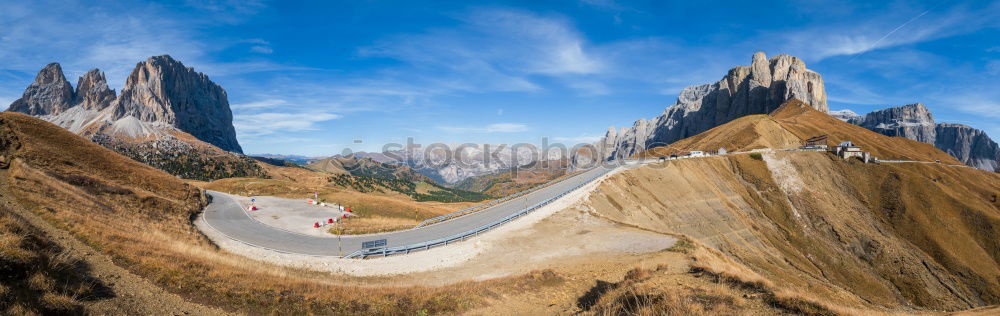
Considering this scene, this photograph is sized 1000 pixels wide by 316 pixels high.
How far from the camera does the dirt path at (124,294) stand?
10867mm

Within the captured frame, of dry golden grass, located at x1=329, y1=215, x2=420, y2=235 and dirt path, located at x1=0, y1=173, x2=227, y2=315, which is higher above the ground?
dirt path, located at x1=0, y1=173, x2=227, y2=315

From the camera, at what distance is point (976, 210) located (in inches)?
2778

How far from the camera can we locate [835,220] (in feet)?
226

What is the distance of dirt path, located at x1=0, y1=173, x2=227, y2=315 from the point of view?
1087 centimetres

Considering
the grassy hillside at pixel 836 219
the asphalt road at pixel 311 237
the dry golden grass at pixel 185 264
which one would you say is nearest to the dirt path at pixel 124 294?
the dry golden grass at pixel 185 264

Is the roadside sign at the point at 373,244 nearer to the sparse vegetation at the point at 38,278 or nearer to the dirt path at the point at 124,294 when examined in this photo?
the dirt path at the point at 124,294

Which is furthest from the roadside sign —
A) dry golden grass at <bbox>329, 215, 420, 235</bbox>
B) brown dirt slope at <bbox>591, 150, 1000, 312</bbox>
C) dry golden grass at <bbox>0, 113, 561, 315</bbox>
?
brown dirt slope at <bbox>591, 150, 1000, 312</bbox>

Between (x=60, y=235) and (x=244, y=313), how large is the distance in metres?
10.0

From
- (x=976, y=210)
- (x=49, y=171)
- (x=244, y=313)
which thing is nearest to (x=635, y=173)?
(x=244, y=313)

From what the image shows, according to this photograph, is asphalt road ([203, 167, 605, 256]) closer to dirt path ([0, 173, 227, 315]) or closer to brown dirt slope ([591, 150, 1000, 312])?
dirt path ([0, 173, 227, 315])

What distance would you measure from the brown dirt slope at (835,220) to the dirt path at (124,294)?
33451 millimetres

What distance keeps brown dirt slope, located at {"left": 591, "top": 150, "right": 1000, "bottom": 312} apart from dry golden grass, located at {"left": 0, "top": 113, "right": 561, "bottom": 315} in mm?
25259

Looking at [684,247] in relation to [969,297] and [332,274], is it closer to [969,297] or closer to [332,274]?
[332,274]

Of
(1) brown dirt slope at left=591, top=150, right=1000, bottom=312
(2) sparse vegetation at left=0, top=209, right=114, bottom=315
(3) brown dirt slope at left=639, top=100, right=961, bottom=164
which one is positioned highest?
(3) brown dirt slope at left=639, top=100, right=961, bottom=164
